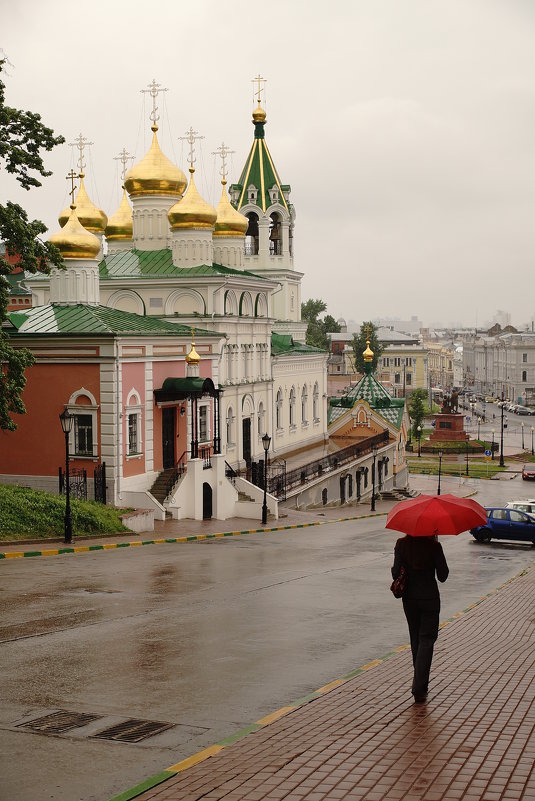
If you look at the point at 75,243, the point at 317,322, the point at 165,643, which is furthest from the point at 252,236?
the point at 317,322

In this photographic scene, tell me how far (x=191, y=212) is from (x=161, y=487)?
42.1ft

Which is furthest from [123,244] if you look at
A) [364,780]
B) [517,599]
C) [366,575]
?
[364,780]

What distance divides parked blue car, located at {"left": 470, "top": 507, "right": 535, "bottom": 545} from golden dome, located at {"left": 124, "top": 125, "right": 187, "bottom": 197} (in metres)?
19.6

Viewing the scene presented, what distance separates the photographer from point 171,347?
32.9 metres

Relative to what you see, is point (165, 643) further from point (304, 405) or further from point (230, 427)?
point (304, 405)

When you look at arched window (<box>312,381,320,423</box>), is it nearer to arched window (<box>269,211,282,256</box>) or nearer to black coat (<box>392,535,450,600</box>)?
arched window (<box>269,211,282,256</box>)

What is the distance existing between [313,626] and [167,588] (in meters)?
4.09

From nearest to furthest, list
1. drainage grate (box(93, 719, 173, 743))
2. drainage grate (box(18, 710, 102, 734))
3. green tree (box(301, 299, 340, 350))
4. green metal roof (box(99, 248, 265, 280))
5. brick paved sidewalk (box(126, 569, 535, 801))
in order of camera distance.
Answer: brick paved sidewalk (box(126, 569, 535, 801)) → drainage grate (box(93, 719, 173, 743)) → drainage grate (box(18, 710, 102, 734)) → green metal roof (box(99, 248, 265, 280)) → green tree (box(301, 299, 340, 350))

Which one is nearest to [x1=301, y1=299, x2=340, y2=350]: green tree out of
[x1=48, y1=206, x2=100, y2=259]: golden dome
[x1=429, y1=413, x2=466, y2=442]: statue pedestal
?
[x1=429, y1=413, x2=466, y2=442]: statue pedestal

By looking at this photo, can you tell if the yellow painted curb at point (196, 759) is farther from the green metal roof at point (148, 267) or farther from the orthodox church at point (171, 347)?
the green metal roof at point (148, 267)

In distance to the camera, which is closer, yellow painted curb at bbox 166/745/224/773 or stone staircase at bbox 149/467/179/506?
yellow painted curb at bbox 166/745/224/773

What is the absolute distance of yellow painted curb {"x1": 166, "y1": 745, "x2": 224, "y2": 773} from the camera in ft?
24.9

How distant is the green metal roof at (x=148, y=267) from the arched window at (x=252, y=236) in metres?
11.5

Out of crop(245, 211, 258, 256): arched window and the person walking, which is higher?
crop(245, 211, 258, 256): arched window
